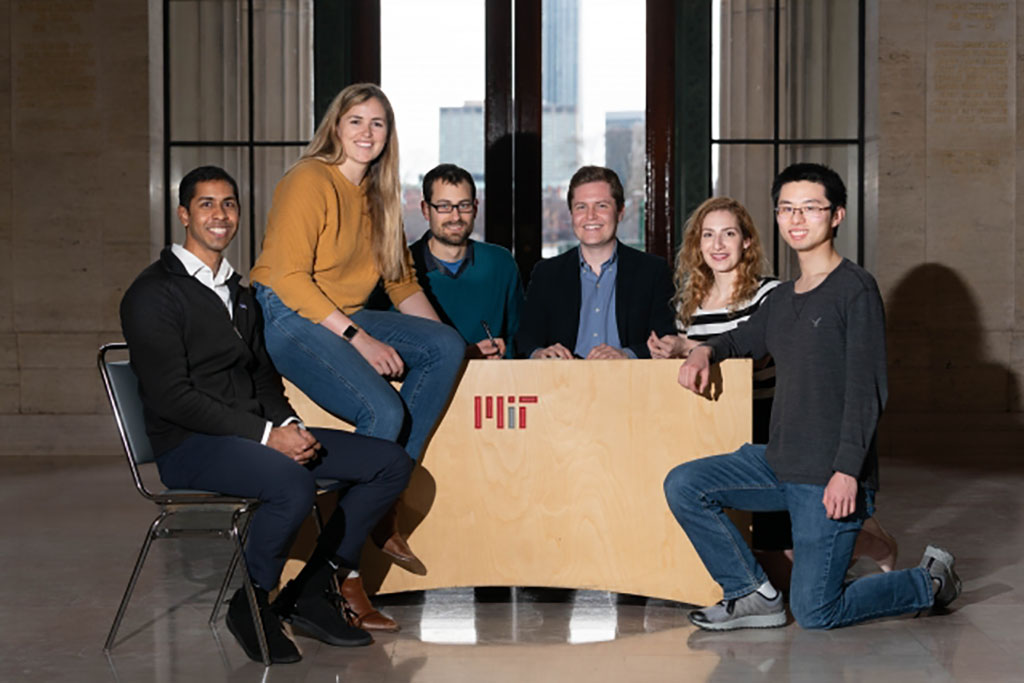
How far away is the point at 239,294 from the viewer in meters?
4.01

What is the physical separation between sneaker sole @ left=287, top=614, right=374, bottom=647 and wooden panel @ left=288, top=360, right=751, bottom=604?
47 centimetres

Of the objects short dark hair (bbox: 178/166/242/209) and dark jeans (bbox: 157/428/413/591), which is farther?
short dark hair (bbox: 178/166/242/209)

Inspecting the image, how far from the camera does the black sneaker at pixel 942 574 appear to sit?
4254 mm

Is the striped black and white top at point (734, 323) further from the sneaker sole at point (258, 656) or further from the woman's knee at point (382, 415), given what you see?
the sneaker sole at point (258, 656)

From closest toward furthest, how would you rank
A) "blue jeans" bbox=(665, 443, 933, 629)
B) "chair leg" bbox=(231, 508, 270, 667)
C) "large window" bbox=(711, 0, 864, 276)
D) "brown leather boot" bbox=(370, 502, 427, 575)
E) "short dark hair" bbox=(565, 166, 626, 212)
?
"chair leg" bbox=(231, 508, 270, 667) → "blue jeans" bbox=(665, 443, 933, 629) → "brown leather boot" bbox=(370, 502, 427, 575) → "short dark hair" bbox=(565, 166, 626, 212) → "large window" bbox=(711, 0, 864, 276)

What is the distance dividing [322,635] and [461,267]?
193 centimetres

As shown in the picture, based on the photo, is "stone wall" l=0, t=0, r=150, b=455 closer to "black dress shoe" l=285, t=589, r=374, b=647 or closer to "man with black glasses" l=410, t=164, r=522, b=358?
"man with black glasses" l=410, t=164, r=522, b=358

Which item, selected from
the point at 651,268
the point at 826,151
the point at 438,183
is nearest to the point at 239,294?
the point at 438,183

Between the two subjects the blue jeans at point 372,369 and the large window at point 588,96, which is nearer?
the blue jeans at point 372,369

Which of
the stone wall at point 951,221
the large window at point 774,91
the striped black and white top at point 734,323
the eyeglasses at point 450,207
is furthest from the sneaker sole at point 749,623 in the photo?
the large window at point 774,91

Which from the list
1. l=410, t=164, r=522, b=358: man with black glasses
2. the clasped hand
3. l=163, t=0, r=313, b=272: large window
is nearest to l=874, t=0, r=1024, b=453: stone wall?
l=163, t=0, r=313, b=272: large window

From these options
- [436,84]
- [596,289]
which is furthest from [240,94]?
[596,289]

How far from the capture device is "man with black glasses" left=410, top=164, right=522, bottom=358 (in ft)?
16.8

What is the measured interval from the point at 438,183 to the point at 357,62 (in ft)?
14.3
